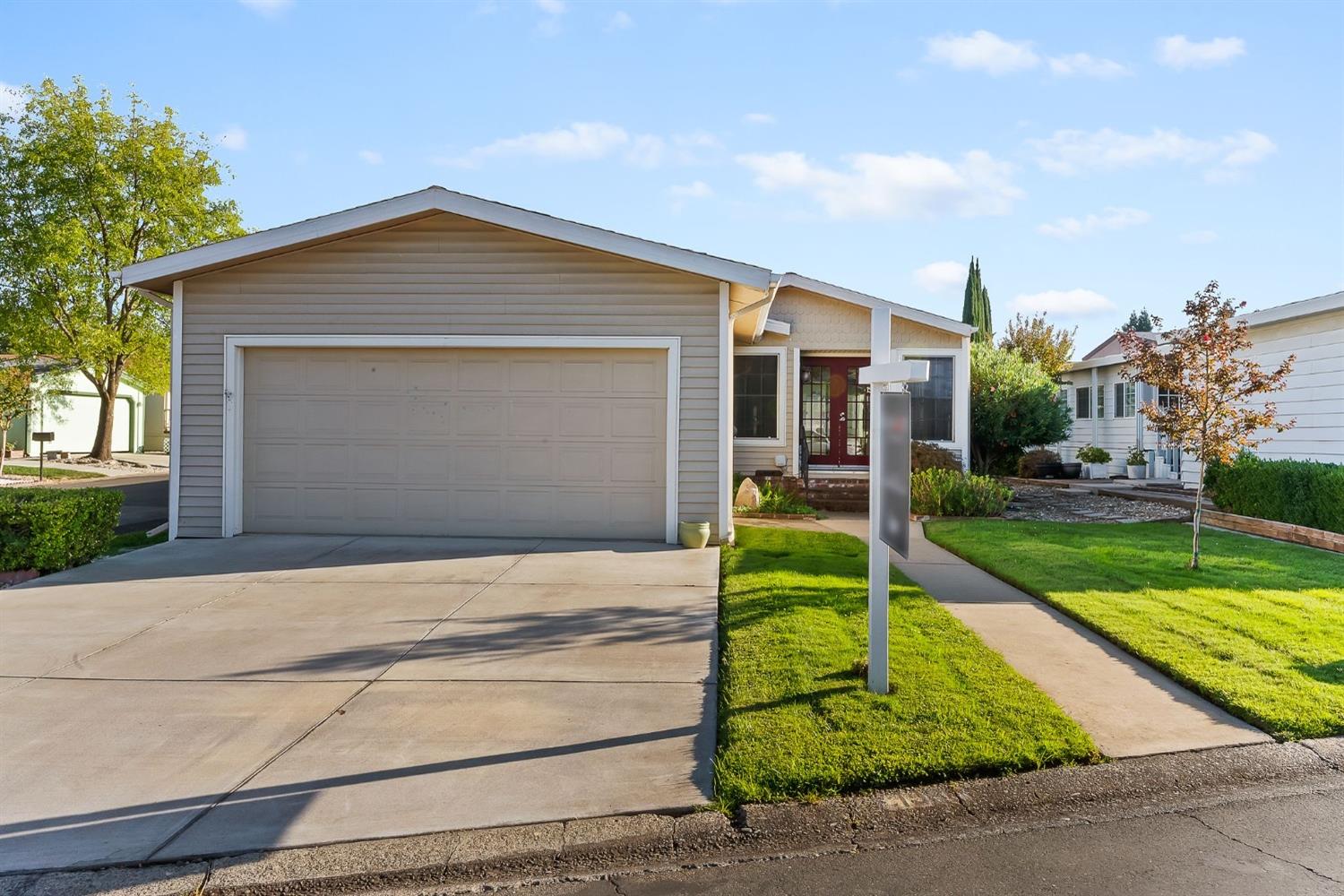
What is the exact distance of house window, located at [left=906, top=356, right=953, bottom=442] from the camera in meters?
16.3

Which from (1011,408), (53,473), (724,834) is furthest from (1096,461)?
(53,473)

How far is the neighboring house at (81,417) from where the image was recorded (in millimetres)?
28384

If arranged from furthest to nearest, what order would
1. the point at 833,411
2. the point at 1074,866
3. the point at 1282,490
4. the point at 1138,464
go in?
the point at 1138,464
the point at 833,411
the point at 1282,490
the point at 1074,866

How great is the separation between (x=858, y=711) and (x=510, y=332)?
7172 mm

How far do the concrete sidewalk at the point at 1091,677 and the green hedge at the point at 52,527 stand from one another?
836 cm

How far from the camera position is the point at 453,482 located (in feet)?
35.9

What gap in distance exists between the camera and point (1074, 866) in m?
3.42

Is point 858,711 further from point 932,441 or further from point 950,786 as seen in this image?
point 932,441

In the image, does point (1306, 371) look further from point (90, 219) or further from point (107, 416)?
point (107, 416)

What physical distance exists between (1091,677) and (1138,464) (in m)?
18.6

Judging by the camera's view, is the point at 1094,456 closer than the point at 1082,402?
Yes

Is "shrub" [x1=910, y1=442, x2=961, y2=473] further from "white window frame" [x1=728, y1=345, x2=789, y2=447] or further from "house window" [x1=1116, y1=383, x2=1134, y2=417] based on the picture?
"house window" [x1=1116, y1=383, x2=1134, y2=417]

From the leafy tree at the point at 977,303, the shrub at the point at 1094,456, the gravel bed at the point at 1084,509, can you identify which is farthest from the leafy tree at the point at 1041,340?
the gravel bed at the point at 1084,509

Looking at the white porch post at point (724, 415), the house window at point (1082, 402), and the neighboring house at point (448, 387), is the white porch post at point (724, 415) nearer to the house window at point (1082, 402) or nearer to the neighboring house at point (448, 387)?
the neighboring house at point (448, 387)
